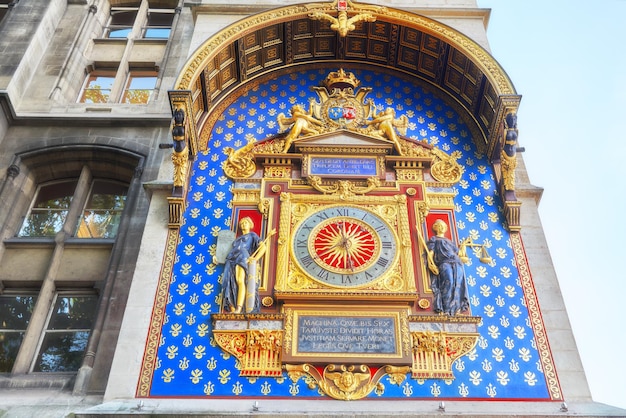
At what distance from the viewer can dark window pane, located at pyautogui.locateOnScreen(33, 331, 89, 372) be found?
12148 mm

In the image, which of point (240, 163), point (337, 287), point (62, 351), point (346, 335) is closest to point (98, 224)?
point (62, 351)

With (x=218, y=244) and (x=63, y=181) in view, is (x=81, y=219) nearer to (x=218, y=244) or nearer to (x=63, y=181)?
(x=63, y=181)

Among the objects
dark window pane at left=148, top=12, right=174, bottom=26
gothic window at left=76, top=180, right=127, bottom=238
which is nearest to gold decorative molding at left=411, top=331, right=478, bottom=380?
gothic window at left=76, top=180, right=127, bottom=238

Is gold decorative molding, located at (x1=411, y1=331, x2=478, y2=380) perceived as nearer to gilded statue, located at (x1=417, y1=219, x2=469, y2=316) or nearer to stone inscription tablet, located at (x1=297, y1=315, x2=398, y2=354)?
stone inscription tablet, located at (x1=297, y1=315, x2=398, y2=354)

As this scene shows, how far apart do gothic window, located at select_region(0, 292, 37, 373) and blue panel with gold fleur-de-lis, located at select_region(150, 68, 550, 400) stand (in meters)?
3.05

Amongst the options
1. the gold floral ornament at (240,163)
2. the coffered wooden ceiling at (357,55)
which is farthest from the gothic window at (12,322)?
the coffered wooden ceiling at (357,55)

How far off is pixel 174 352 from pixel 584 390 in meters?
6.71

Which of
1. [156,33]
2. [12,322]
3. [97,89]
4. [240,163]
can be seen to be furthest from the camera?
[156,33]

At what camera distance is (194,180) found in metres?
13.9

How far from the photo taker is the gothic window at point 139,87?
16.4 m

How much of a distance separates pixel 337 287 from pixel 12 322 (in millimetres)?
6249

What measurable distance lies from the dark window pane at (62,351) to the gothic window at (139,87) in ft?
20.4

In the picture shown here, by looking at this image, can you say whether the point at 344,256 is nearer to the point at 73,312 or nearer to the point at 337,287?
the point at 337,287

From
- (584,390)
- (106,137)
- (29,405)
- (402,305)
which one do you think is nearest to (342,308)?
(402,305)
